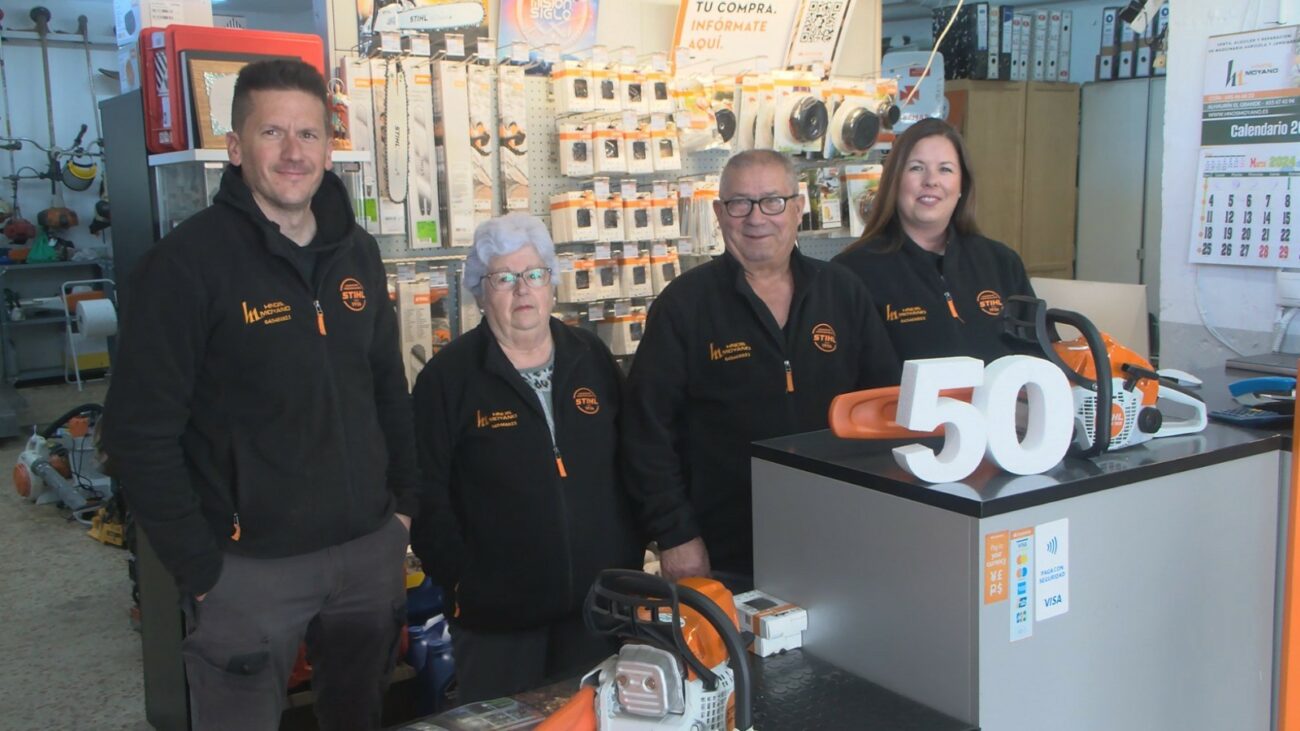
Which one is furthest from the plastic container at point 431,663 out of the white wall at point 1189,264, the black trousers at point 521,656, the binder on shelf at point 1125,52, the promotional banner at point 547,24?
the binder on shelf at point 1125,52

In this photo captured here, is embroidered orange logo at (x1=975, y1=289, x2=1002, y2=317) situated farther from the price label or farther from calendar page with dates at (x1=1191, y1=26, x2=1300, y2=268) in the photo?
the price label

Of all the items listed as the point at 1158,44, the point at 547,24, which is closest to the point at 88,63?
the point at 547,24

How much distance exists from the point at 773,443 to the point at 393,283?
1936 mm

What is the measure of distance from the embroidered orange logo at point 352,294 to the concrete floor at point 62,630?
2.19 metres

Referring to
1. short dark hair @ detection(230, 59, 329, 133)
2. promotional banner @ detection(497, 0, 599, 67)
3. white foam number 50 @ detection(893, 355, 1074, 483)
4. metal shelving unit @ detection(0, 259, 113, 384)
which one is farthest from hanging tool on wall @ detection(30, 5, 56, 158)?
white foam number 50 @ detection(893, 355, 1074, 483)

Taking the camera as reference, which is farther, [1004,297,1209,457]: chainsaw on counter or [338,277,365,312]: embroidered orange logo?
[338,277,365,312]: embroidered orange logo

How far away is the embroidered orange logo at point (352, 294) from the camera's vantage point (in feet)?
6.89

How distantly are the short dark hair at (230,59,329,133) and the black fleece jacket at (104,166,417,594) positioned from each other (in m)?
0.12

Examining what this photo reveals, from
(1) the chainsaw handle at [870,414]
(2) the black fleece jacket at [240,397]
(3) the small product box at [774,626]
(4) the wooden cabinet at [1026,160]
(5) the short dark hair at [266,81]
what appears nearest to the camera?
(1) the chainsaw handle at [870,414]

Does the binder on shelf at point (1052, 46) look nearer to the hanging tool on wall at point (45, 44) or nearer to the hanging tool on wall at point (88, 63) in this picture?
the hanging tool on wall at point (88, 63)

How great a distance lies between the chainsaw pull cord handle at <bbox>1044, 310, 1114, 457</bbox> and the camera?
56.1 inches

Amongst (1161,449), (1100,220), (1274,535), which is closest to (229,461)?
(1161,449)

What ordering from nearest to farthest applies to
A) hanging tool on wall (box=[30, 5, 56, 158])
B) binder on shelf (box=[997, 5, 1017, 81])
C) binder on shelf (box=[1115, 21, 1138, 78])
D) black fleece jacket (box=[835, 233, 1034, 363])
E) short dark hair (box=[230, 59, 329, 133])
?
short dark hair (box=[230, 59, 329, 133])
black fleece jacket (box=[835, 233, 1034, 363])
binder on shelf (box=[997, 5, 1017, 81])
binder on shelf (box=[1115, 21, 1138, 78])
hanging tool on wall (box=[30, 5, 56, 158])

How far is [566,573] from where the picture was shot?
2109 mm
